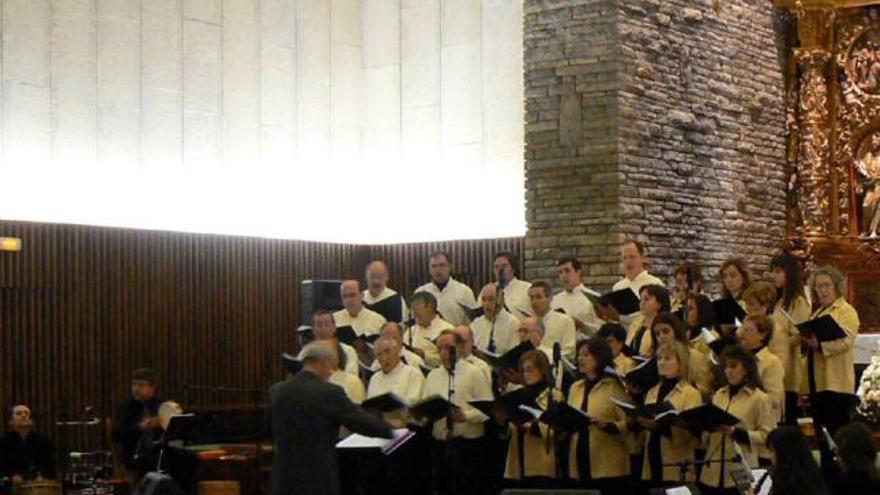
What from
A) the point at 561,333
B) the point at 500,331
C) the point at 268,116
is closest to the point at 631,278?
the point at 561,333

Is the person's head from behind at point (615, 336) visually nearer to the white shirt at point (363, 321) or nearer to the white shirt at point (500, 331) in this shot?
the white shirt at point (500, 331)

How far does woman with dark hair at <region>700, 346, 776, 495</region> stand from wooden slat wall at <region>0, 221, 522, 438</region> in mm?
5470

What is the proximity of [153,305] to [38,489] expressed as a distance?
3.13 meters

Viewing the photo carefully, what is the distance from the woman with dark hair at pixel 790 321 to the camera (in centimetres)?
1060

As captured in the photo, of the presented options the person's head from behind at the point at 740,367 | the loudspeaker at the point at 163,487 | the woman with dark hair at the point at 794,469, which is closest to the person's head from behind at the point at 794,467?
the woman with dark hair at the point at 794,469

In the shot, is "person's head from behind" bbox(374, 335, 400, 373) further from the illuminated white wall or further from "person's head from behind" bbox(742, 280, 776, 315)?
the illuminated white wall

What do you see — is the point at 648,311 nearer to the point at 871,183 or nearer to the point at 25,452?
the point at 25,452

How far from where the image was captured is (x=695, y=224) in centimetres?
1474

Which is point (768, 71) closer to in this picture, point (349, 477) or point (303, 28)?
point (303, 28)

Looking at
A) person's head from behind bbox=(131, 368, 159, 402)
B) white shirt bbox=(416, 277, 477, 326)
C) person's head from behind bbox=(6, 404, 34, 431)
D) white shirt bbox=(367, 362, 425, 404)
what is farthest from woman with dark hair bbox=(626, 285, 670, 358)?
person's head from behind bbox=(6, 404, 34, 431)

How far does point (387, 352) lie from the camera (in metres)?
10.8

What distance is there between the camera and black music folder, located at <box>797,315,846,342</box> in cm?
1041

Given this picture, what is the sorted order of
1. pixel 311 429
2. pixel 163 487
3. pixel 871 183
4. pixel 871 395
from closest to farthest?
pixel 163 487 → pixel 311 429 → pixel 871 395 → pixel 871 183

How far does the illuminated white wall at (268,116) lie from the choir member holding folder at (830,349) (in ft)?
16.1
